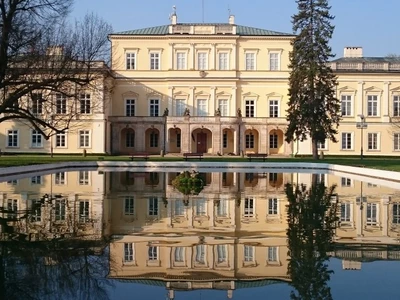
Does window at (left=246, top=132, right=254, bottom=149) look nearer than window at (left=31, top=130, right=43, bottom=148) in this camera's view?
No

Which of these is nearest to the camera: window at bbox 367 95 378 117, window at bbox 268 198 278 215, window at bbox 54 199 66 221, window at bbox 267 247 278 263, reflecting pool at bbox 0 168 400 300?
reflecting pool at bbox 0 168 400 300

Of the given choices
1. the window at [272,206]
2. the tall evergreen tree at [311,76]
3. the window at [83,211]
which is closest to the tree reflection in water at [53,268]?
the window at [83,211]

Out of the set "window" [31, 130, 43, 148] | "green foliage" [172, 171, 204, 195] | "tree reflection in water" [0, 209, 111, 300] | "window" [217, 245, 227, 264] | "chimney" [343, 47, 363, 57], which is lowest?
"tree reflection in water" [0, 209, 111, 300]

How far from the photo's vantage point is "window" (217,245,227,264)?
7.55 m

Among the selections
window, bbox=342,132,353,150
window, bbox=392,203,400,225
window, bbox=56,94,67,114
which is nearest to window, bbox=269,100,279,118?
window, bbox=342,132,353,150

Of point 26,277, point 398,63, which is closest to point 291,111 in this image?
point 398,63

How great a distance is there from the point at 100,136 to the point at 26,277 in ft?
127

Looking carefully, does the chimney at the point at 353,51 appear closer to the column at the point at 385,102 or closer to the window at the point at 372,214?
the column at the point at 385,102

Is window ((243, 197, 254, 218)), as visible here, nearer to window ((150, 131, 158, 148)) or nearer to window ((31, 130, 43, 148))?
window ((150, 131, 158, 148))

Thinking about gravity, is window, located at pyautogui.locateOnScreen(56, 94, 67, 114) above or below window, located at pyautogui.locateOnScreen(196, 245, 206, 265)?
above

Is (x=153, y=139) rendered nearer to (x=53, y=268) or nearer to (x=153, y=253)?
(x=153, y=253)

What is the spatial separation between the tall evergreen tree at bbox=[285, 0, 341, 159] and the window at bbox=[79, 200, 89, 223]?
27.4 m

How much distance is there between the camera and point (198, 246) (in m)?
8.48

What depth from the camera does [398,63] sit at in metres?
49.1
